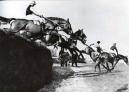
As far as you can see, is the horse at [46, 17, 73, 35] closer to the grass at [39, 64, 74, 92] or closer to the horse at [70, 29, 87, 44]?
the horse at [70, 29, 87, 44]

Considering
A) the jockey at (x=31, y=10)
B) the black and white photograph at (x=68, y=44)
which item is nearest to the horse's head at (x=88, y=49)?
the black and white photograph at (x=68, y=44)

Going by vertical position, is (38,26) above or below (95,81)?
above

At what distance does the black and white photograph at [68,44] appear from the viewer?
905mm

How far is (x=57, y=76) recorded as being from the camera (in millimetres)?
945

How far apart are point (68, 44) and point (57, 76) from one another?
0.34ft

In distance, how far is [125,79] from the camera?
3.16ft

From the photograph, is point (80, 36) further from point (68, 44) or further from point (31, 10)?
point (31, 10)

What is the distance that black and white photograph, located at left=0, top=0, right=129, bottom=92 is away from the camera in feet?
2.97

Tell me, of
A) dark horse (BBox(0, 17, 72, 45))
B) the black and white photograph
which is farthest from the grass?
dark horse (BBox(0, 17, 72, 45))

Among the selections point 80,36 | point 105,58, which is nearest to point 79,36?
point 80,36

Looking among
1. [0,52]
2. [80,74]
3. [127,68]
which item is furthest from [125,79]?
[0,52]

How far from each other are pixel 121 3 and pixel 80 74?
0.27 metres

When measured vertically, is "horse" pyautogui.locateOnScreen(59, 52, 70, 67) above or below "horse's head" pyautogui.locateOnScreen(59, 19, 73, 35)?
below

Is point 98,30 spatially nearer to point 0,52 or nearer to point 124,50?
point 124,50
